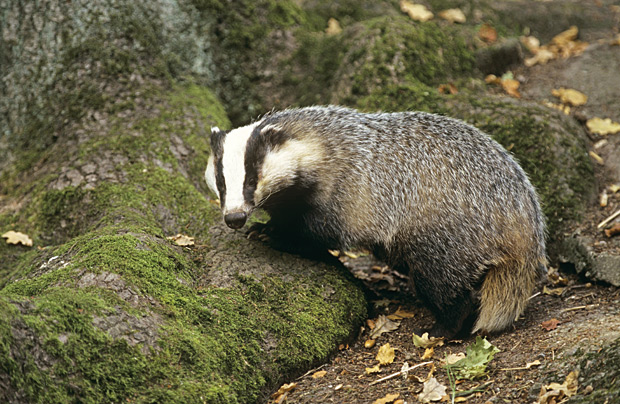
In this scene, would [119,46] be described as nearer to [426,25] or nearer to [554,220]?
[426,25]

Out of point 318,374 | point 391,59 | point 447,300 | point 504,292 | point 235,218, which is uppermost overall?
point 391,59

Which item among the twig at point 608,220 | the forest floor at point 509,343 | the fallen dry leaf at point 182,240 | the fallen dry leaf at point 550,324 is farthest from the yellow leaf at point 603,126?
the fallen dry leaf at point 182,240

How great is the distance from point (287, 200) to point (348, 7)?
11.9 feet

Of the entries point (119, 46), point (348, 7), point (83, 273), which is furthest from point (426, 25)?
point (83, 273)

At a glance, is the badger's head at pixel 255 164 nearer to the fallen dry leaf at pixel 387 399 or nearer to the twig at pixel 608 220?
the fallen dry leaf at pixel 387 399

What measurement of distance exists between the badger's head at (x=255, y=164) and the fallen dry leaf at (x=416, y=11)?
3.42 meters

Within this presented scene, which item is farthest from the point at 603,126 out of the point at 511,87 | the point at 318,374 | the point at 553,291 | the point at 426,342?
the point at 318,374

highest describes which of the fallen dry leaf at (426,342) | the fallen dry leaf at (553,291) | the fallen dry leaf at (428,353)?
the fallen dry leaf at (553,291)

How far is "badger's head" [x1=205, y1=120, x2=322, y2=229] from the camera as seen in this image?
4000 mm

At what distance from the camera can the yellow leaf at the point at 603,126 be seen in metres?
5.89

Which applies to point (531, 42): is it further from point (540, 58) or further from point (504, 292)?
point (504, 292)

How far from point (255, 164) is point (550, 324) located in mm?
2170

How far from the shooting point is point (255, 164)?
4098mm

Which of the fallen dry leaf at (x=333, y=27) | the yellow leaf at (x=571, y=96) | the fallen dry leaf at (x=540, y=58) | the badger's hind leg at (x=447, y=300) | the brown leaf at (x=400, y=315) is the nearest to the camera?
the badger's hind leg at (x=447, y=300)
